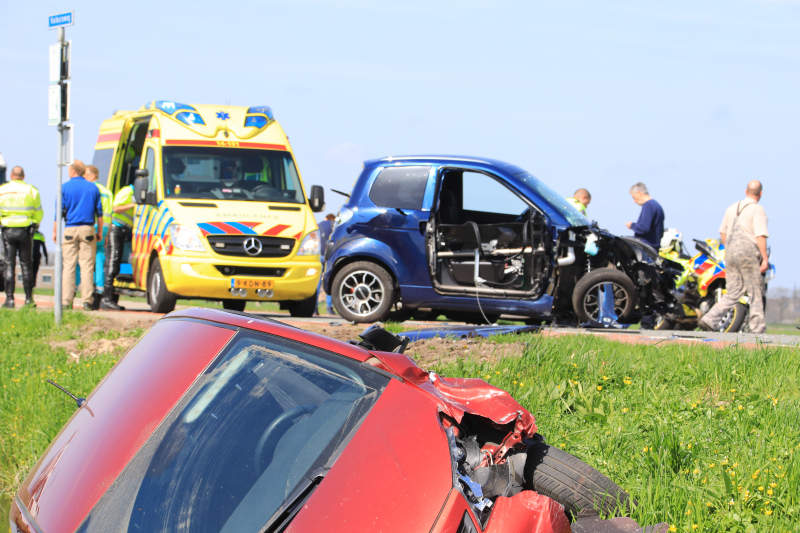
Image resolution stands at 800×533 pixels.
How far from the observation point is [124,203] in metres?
13.0

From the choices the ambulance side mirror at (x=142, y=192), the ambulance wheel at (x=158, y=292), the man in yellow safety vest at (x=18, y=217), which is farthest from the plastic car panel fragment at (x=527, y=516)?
the man in yellow safety vest at (x=18, y=217)

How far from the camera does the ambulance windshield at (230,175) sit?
36.6 feet

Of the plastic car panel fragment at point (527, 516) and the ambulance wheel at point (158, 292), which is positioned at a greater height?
the plastic car panel fragment at point (527, 516)

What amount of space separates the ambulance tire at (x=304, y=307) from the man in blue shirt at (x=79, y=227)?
3.13 meters

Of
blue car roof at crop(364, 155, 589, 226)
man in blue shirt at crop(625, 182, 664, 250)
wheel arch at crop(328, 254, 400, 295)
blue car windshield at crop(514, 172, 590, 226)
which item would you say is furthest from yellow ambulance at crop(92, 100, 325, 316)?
man in blue shirt at crop(625, 182, 664, 250)

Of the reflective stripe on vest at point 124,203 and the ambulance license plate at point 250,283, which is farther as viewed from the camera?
the reflective stripe on vest at point 124,203

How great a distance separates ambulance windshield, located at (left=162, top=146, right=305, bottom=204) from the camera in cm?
1116

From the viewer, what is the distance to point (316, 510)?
1.85 meters

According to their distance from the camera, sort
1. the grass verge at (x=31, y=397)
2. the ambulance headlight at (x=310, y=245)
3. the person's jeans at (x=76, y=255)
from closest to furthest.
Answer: the grass verge at (x=31, y=397) → the ambulance headlight at (x=310, y=245) → the person's jeans at (x=76, y=255)

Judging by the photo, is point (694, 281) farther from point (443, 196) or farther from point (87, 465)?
point (87, 465)

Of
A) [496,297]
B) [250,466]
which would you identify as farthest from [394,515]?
[496,297]

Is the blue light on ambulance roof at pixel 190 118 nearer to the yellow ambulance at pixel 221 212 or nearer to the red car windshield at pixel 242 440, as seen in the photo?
the yellow ambulance at pixel 221 212

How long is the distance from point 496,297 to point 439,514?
7.66 metres

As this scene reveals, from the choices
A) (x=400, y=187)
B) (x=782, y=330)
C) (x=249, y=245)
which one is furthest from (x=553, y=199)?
(x=782, y=330)
